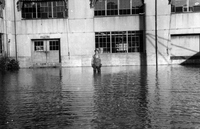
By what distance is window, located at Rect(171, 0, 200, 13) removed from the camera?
1101 inches

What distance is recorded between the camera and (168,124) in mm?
6871

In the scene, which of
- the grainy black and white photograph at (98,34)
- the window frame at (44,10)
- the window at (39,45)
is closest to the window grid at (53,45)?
the grainy black and white photograph at (98,34)

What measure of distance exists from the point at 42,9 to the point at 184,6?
1301 cm

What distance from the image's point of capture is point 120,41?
29312 millimetres

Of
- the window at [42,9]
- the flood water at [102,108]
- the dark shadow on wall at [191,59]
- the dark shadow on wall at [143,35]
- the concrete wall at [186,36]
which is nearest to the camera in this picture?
the flood water at [102,108]

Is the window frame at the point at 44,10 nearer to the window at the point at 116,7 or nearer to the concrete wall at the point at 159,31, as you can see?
the window at the point at 116,7

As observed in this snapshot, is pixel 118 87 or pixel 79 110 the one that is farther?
pixel 118 87

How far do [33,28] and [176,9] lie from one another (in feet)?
43.1

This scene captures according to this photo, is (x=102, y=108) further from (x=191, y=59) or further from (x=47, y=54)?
(x=47, y=54)

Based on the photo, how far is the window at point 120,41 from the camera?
29.1 meters

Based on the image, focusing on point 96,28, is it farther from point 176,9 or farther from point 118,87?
point 118,87

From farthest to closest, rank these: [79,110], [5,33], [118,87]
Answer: [5,33] < [118,87] < [79,110]

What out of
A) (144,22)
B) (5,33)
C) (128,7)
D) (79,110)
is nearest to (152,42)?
(144,22)

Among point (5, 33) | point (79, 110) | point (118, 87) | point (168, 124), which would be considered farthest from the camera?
point (5, 33)
